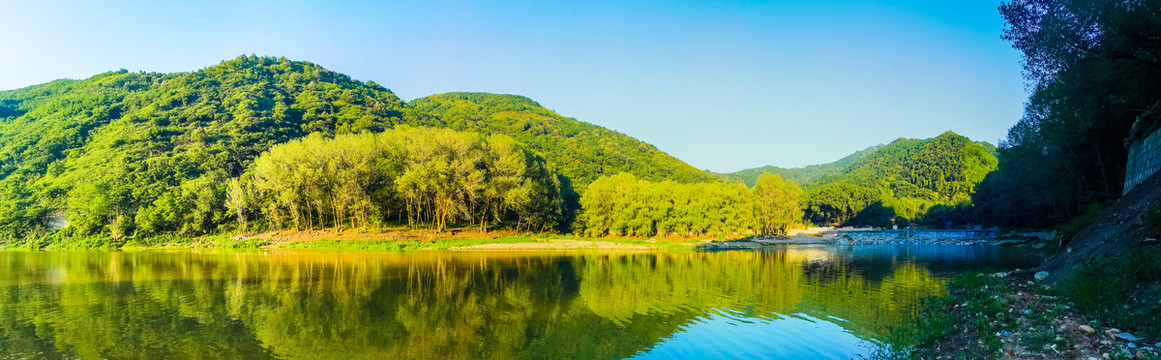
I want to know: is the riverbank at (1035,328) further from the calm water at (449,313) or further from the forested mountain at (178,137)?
the forested mountain at (178,137)

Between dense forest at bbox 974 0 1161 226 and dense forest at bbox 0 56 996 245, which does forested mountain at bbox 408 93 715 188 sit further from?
dense forest at bbox 974 0 1161 226

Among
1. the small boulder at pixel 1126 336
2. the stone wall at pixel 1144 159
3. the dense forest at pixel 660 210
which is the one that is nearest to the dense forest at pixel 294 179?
the dense forest at pixel 660 210

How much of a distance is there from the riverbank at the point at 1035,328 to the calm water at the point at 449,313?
5.65 feet

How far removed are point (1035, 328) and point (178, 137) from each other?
105 m

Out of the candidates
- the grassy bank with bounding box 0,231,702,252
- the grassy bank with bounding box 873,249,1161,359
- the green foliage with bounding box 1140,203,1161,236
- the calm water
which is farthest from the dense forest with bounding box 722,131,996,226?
the grassy bank with bounding box 873,249,1161,359

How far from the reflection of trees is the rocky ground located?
9.15 ft

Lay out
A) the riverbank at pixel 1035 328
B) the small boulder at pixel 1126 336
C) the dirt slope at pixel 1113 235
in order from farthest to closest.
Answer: the dirt slope at pixel 1113 235 → the riverbank at pixel 1035 328 → the small boulder at pixel 1126 336

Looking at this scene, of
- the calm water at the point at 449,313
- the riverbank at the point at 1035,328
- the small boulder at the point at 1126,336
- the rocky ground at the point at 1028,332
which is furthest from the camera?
the calm water at the point at 449,313

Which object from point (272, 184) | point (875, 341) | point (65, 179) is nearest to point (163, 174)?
point (65, 179)

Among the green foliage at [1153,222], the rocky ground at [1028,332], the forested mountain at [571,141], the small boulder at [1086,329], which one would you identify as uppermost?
the forested mountain at [571,141]

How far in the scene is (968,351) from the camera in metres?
9.67

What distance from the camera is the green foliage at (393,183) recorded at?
5744 cm

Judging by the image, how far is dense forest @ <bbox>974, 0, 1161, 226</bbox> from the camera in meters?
14.4

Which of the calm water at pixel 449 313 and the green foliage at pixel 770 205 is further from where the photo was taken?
the green foliage at pixel 770 205
